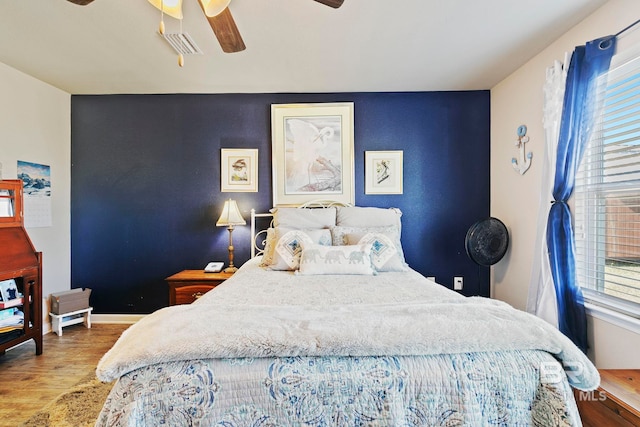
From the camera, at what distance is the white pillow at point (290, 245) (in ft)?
7.86

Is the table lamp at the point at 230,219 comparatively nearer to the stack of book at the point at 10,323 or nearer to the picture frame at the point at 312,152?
the picture frame at the point at 312,152

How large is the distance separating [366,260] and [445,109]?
81.3 inches

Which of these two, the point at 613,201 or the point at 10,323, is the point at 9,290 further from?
the point at 613,201

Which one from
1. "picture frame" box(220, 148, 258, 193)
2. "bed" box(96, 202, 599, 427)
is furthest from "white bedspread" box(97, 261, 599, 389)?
"picture frame" box(220, 148, 258, 193)

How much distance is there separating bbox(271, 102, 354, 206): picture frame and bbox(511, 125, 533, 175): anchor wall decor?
5.12 feet

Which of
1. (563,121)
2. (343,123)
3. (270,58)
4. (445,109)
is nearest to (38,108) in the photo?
(270,58)

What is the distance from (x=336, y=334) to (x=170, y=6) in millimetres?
1973

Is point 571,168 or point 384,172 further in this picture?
point 384,172

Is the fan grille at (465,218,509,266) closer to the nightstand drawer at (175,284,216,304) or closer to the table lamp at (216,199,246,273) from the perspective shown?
the table lamp at (216,199,246,273)

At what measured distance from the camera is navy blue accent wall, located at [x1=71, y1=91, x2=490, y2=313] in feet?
10.7

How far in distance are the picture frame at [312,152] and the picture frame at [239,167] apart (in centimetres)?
24

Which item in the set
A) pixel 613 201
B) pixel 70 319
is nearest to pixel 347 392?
pixel 613 201

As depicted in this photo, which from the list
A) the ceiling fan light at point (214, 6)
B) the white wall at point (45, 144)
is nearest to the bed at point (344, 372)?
the ceiling fan light at point (214, 6)

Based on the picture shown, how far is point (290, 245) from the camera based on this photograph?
2.46 meters
